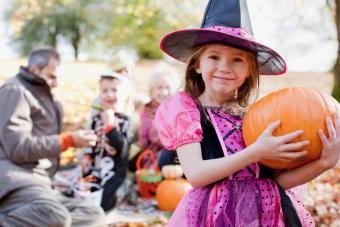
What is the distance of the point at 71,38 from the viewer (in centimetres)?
2625

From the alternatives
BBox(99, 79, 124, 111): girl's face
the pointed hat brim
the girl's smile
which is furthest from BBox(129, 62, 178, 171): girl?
the girl's smile

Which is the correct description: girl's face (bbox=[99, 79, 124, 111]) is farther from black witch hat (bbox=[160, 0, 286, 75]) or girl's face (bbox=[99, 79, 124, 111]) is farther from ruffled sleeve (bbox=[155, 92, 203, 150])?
ruffled sleeve (bbox=[155, 92, 203, 150])

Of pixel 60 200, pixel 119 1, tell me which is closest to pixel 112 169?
pixel 60 200

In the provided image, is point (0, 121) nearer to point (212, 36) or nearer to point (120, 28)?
point (212, 36)

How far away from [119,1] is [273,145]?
14108 mm

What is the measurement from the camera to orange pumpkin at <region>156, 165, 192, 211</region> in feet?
16.3

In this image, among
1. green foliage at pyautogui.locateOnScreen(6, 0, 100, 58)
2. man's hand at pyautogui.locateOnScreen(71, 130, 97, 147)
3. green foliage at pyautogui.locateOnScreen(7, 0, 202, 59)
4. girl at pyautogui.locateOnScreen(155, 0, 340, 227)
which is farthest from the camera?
green foliage at pyautogui.locateOnScreen(6, 0, 100, 58)

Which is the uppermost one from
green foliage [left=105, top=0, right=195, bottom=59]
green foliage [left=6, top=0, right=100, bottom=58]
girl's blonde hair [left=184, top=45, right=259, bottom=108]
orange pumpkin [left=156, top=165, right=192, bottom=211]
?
green foliage [left=6, top=0, right=100, bottom=58]

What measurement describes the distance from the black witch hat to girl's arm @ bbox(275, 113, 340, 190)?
18.5 inches

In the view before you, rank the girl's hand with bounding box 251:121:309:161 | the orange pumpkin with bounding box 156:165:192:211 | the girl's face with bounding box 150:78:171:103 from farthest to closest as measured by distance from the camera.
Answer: the girl's face with bounding box 150:78:171:103, the orange pumpkin with bounding box 156:165:192:211, the girl's hand with bounding box 251:121:309:161

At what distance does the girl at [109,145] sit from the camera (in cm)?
509

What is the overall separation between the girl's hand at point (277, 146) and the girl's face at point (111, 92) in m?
3.35

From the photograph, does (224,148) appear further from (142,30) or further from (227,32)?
(142,30)

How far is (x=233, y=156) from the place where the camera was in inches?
74.7
